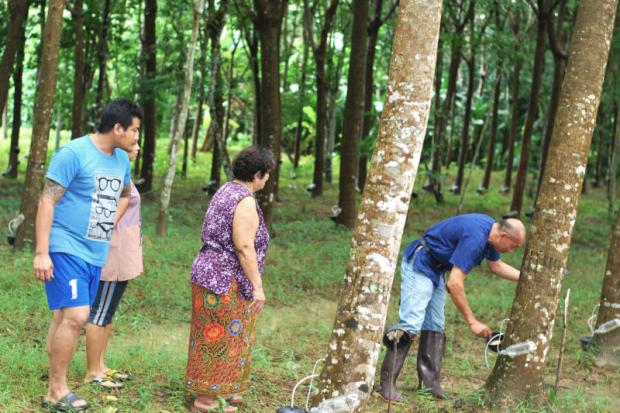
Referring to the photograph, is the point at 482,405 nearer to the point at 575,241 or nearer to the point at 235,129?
the point at 575,241

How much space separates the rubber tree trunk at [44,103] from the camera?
31.0ft

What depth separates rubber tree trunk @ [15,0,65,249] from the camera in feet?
31.0

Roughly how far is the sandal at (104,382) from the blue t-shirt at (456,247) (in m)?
2.36

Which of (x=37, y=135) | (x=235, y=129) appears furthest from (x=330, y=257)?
(x=235, y=129)

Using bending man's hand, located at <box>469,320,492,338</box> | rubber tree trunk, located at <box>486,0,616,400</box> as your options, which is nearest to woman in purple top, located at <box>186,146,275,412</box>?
bending man's hand, located at <box>469,320,492,338</box>

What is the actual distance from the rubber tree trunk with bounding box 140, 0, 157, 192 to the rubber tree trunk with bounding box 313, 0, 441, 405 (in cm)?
1209

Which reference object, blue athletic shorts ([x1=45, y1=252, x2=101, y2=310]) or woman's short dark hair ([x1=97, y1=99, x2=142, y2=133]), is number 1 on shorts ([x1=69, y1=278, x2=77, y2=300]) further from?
woman's short dark hair ([x1=97, y1=99, x2=142, y2=133])

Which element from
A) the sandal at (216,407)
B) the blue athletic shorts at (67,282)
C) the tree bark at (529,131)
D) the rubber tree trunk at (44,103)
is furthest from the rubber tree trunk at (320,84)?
the blue athletic shorts at (67,282)

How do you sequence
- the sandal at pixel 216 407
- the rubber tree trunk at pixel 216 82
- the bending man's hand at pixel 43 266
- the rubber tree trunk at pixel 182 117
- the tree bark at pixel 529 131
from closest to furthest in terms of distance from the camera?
the bending man's hand at pixel 43 266 < the sandal at pixel 216 407 < the rubber tree trunk at pixel 182 117 < the rubber tree trunk at pixel 216 82 < the tree bark at pixel 529 131

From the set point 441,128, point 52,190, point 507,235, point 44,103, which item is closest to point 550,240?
point 507,235

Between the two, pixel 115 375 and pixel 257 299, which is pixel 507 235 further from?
pixel 115 375

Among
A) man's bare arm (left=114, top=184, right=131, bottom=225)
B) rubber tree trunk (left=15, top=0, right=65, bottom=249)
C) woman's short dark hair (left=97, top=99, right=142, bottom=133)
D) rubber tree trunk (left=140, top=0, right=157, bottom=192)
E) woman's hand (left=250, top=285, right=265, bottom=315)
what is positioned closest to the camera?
woman's short dark hair (left=97, top=99, right=142, bottom=133)

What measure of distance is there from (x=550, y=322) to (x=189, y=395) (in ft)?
8.61

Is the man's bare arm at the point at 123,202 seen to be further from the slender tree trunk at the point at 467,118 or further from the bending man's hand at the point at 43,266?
Answer: the slender tree trunk at the point at 467,118
